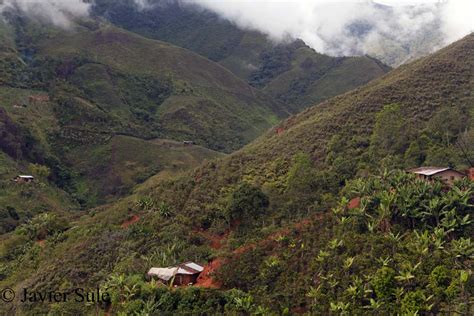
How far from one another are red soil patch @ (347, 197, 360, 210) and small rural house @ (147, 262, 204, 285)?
11.8 m

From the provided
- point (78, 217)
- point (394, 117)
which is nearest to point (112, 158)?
point (78, 217)

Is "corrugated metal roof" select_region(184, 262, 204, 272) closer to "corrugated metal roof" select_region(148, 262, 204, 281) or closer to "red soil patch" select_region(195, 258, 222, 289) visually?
"corrugated metal roof" select_region(148, 262, 204, 281)

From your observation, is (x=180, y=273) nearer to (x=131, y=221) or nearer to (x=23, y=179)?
(x=131, y=221)

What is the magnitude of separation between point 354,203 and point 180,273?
13729 millimetres

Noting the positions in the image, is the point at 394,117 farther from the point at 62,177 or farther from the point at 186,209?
the point at 62,177

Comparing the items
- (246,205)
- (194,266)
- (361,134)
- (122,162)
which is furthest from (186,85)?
(194,266)

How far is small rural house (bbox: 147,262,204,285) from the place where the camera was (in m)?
34.7

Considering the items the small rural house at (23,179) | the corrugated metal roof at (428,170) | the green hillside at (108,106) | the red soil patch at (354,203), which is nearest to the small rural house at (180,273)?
the red soil patch at (354,203)

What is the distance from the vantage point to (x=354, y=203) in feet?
122

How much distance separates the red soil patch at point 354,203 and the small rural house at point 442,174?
192 inches

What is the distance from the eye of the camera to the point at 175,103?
134 m

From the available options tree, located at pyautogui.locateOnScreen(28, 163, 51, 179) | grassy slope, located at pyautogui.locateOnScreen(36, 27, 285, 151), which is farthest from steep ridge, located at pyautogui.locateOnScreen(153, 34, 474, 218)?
grassy slope, located at pyautogui.locateOnScreen(36, 27, 285, 151)

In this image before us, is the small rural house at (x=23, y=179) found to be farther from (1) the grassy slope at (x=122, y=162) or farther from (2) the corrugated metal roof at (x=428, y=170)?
(2) the corrugated metal roof at (x=428, y=170)

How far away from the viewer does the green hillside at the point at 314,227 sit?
29.8 m
